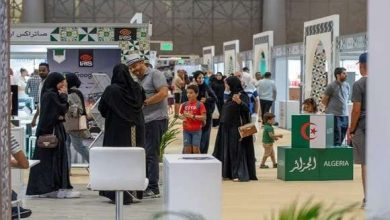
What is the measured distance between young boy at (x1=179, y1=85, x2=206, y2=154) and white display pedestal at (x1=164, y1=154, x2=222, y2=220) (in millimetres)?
5530

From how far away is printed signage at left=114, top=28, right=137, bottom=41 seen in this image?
10.2m

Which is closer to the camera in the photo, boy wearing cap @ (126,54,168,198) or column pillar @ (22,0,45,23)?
boy wearing cap @ (126,54,168,198)

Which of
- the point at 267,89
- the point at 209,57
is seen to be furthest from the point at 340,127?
the point at 209,57

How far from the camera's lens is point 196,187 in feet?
16.8

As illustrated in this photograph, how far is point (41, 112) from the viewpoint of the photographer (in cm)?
830

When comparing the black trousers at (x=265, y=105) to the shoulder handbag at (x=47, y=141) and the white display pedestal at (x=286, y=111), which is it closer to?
the white display pedestal at (x=286, y=111)

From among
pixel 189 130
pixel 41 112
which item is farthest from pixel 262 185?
pixel 41 112

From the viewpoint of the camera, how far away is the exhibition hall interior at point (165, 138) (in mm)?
2930

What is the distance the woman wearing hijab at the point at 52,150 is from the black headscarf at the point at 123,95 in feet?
2.69

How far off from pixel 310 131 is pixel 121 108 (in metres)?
3.32

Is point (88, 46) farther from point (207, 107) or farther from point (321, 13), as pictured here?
point (321, 13)

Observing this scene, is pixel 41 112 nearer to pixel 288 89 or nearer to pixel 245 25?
pixel 288 89

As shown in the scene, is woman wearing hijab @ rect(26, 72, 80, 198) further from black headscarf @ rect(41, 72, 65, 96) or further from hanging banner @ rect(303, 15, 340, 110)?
hanging banner @ rect(303, 15, 340, 110)

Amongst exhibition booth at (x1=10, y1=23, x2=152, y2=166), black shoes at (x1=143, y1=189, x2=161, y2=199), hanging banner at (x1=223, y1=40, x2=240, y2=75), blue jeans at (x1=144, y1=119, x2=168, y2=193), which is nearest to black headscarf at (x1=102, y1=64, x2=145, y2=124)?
blue jeans at (x1=144, y1=119, x2=168, y2=193)
